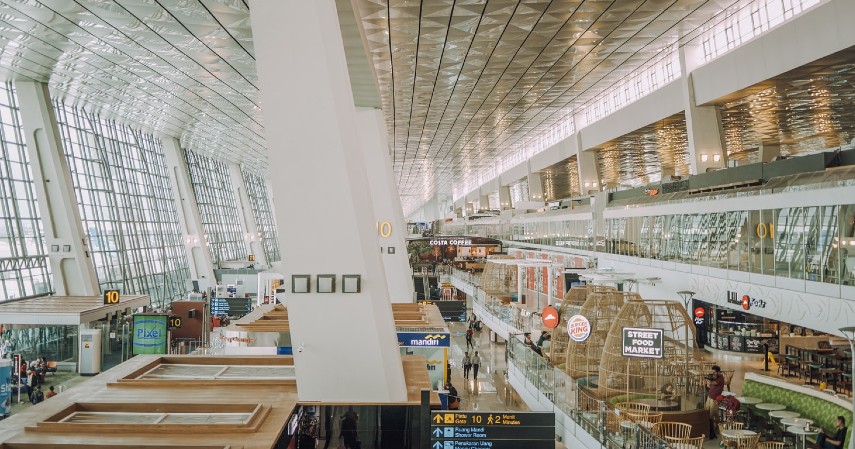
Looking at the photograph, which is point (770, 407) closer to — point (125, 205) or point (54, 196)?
point (54, 196)

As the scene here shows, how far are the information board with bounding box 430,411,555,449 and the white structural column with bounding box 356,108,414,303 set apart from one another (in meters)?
10.3

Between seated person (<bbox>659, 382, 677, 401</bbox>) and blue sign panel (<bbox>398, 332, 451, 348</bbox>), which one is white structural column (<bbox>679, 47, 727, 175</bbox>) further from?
blue sign panel (<bbox>398, 332, 451, 348</bbox>)

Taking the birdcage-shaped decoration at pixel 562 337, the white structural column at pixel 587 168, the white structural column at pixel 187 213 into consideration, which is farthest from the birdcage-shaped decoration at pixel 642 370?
the white structural column at pixel 187 213

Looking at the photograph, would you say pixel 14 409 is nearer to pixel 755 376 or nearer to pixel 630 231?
pixel 755 376

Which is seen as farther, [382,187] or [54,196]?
[54,196]

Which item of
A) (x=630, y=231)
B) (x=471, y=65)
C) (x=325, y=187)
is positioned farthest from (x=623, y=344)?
(x=630, y=231)

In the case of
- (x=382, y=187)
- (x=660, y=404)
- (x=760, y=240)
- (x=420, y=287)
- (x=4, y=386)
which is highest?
(x=382, y=187)

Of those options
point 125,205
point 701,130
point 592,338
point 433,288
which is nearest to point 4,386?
point 592,338

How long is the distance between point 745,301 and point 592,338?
4977mm

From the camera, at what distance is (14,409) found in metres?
16.8

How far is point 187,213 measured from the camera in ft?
137

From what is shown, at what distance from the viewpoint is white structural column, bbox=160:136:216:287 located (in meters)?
40.5

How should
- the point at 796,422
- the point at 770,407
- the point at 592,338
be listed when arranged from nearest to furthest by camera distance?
the point at 796,422, the point at 770,407, the point at 592,338

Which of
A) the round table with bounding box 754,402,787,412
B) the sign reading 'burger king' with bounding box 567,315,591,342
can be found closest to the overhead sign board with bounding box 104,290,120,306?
the sign reading 'burger king' with bounding box 567,315,591,342
